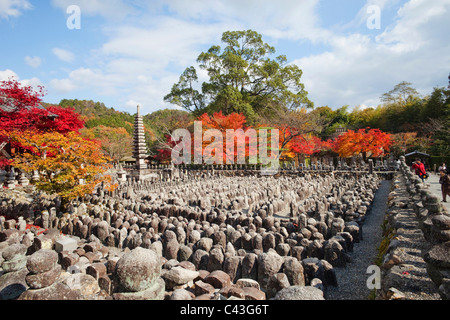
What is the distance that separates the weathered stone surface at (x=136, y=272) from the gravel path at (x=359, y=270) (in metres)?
2.32

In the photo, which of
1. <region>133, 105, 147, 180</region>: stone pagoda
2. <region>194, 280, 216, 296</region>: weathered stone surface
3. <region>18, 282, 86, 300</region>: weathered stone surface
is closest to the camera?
<region>18, 282, 86, 300</region>: weathered stone surface

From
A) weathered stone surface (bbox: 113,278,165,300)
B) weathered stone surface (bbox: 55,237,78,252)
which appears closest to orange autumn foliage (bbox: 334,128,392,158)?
weathered stone surface (bbox: 55,237,78,252)

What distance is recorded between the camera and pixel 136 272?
235cm

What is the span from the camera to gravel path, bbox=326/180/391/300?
327 cm

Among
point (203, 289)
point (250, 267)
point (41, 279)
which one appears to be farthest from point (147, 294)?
point (250, 267)

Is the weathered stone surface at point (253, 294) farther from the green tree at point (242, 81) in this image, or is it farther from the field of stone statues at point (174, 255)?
the green tree at point (242, 81)

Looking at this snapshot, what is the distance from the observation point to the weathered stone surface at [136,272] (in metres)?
2.34

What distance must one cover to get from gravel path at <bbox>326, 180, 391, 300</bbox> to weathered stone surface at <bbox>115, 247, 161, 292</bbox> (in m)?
2.32

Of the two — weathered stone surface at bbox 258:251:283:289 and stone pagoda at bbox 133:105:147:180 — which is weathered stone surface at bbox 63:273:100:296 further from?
stone pagoda at bbox 133:105:147:180

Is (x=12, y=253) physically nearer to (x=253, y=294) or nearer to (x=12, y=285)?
(x=12, y=285)

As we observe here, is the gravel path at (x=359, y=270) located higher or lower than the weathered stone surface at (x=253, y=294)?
lower

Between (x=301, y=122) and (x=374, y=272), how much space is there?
20.3 meters

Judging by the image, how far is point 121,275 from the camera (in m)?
2.35

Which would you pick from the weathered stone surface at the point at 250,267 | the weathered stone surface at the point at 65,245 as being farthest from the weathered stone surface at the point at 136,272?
the weathered stone surface at the point at 65,245
